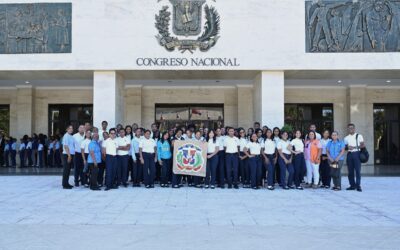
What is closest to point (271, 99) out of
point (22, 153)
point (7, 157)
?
point (22, 153)

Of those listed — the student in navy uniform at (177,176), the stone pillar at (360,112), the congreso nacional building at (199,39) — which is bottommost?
the student in navy uniform at (177,176)

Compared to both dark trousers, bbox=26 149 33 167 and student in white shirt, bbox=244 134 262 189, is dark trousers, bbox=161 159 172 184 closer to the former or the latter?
student in white shirt, bbox=244 134 262 189

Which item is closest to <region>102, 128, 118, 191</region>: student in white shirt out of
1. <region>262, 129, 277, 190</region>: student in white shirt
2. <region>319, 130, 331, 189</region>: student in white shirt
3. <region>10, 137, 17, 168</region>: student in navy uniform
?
<region>262, 129, 277, 190</region>: student in white shirt

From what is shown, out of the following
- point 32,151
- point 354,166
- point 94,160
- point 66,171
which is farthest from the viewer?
point 32,151

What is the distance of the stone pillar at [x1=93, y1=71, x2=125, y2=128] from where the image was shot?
1562 centimetres

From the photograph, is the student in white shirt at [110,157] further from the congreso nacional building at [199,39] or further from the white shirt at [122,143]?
the congreso nacional building at [199,39]

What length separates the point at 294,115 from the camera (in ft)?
72.2

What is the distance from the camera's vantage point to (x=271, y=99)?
51.7ft

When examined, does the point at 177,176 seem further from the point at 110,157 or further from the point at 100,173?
the point at 100,173

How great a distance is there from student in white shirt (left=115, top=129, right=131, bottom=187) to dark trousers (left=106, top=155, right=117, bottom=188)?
0.83 ft

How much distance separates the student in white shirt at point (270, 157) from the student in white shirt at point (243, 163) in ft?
1.80

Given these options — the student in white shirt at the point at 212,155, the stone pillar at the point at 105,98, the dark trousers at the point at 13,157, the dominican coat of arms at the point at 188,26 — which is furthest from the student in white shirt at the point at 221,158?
the dark trousers at the point at 13,157

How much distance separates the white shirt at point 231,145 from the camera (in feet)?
39.2

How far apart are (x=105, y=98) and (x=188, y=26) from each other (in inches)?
158
